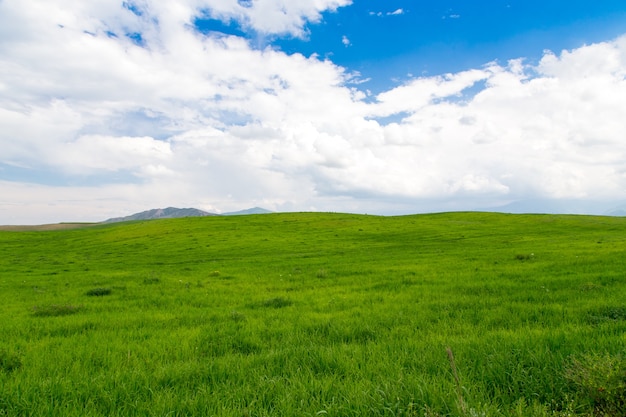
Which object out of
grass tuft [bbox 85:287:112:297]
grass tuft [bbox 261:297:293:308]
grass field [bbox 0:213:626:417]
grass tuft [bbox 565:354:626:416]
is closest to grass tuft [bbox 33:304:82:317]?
grass field [bbox 0:213:626:417]

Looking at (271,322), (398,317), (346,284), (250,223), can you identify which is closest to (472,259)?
(346,284)

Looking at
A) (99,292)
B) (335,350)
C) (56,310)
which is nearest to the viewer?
(335,350)

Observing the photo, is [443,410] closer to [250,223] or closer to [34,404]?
[34,404]

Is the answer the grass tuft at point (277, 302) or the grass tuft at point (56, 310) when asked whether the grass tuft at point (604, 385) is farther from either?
the grass tuft at point (56, 310)

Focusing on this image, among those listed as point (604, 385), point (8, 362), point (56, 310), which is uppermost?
point (604, 385)

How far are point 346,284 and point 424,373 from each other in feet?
36.5

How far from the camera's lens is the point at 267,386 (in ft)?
15.9

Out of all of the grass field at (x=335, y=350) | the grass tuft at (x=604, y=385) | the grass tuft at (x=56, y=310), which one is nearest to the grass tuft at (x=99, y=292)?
the grass field at (x=335, y=350)

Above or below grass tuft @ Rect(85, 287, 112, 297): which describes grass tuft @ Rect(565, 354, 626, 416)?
above

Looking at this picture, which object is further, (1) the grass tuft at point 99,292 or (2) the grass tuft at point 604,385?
(1) the grass tuft at point 99,292

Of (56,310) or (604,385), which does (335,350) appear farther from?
(56,310)

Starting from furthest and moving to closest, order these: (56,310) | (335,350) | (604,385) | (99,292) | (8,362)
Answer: (99,292) < (56,310) < (335,350) < (8,362) < (604,385)

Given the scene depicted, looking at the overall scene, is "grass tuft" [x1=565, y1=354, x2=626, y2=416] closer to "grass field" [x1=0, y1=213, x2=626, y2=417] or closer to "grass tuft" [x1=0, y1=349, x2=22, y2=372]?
"grass field" [x1=0, y1=213, x2=626, y2=417]

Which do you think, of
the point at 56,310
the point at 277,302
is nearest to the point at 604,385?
the point at 277,302
